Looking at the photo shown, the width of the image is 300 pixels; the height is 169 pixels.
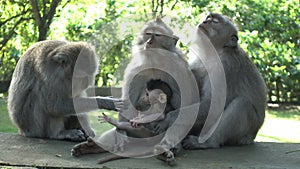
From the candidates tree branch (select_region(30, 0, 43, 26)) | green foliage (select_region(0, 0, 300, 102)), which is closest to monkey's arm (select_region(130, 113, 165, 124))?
tree branch (select_region(30, 0, 43, 26))

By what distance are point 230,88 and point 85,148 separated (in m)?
1.64

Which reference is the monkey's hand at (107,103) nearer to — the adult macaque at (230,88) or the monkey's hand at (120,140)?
the monkey's hand at (120,140)

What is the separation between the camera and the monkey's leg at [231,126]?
183 inches

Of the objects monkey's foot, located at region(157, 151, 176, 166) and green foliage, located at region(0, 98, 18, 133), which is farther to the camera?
green foliage, located at region(0, 98, 18, 133)

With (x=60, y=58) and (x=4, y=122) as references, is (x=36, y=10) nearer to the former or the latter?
(x=4, y=122)

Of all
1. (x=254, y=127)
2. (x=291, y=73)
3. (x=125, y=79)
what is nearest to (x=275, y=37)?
(x=291, y=73)

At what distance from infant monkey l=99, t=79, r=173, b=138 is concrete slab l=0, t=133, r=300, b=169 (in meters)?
0.28

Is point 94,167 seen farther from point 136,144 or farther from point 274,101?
point 274,101

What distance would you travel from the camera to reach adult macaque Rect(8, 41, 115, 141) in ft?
16.0

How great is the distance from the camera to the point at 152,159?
13.8 ft

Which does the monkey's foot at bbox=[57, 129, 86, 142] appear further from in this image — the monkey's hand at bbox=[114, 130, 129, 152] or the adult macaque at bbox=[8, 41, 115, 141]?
the monkey's hand at bbox=[114, 130, 129, 152]

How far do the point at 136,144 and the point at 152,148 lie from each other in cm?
19

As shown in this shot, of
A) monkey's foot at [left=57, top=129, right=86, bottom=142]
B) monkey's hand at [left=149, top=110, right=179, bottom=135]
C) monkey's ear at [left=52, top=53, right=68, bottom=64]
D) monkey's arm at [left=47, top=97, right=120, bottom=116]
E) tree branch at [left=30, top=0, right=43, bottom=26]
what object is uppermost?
tree branch at [left=30, top=0, right=43, bottom=26]

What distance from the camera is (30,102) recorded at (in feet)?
16.5
